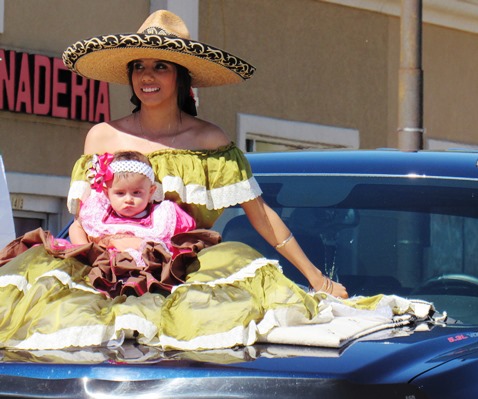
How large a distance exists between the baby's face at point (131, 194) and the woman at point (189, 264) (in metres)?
0.14

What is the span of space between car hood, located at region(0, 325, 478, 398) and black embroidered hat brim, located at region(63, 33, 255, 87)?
4.46ft

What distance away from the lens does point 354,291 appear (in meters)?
4.88

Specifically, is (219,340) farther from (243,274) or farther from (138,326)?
(243,274)

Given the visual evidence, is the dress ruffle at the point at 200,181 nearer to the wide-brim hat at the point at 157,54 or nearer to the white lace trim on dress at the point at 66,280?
the wide-brim hat at the point at 157,54

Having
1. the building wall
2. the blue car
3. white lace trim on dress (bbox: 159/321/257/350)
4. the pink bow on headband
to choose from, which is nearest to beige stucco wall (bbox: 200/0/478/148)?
the building wall

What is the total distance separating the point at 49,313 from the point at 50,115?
968 centimetres

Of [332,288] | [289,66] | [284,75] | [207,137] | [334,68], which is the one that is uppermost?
[334,68]

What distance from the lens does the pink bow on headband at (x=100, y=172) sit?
467 cm

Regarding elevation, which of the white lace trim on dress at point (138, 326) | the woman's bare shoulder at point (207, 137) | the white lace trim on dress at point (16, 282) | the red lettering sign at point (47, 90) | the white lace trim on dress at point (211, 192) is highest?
the red lettering sign at point (47, 90)

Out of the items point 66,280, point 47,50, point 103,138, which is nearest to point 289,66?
point 47,50

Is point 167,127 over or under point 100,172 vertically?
over

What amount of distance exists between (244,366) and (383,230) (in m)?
1.75

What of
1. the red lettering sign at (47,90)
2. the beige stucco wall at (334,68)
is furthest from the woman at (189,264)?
the beige stucco wall at (334,68)

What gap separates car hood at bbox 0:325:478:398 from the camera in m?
3.43
